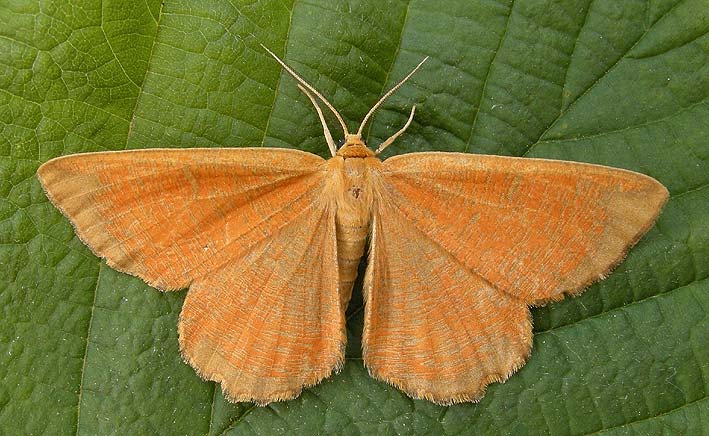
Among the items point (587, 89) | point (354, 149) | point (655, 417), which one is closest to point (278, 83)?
point (354, 149)

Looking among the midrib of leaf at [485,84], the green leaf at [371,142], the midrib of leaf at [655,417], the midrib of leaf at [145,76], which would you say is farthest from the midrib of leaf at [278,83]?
the midrib of leaf at [655,417]

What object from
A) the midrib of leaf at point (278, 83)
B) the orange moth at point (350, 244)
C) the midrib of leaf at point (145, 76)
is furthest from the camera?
the midrib of leaf at point (278, 83)

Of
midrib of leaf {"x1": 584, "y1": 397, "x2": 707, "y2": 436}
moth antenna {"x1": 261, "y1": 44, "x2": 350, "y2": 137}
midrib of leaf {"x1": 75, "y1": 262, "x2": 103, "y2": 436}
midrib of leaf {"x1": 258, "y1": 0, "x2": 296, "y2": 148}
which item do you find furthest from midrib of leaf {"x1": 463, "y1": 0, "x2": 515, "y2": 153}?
midrib of leaf {"x1": 75, "y1": 262, "x2": 103, "y2": 436}

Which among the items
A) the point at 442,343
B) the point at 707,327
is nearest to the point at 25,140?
the point at 442,343

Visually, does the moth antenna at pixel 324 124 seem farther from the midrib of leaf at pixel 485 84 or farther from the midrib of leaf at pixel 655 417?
the midrib of leaf at pixel 655 417

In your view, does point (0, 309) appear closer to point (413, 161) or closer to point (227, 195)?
point (227, 195)
